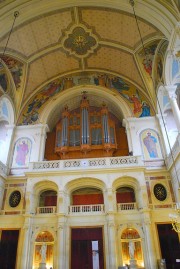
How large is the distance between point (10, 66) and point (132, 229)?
1178cm

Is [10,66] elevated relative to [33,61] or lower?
lower

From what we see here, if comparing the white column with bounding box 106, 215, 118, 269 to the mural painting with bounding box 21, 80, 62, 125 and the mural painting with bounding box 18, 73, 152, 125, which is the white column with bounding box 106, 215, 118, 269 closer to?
the mural painting with bounding box 18, 73, 152, 125

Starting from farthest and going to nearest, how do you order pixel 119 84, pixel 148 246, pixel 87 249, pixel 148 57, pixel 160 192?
pixel 119 84 < pixel 148 57 < pixel 87 249 < pixel 160 192 < pixel 148 246

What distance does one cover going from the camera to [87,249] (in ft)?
40.1

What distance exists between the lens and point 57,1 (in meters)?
11.3

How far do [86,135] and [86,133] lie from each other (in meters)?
0.16

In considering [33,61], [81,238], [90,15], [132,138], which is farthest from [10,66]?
[81,238]

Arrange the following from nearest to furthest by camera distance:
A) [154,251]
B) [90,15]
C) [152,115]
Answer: [154,251] → [90,15] → [152,115]

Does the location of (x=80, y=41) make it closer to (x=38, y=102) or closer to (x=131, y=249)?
(x=38, y=102)

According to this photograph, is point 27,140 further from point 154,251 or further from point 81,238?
point 154,251

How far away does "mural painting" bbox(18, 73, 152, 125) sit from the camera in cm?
1488

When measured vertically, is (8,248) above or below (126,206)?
below

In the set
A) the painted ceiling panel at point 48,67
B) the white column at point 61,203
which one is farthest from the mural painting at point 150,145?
the painted ceiling panel at point 48,67

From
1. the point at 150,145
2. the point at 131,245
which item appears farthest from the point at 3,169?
the point at 150,145
